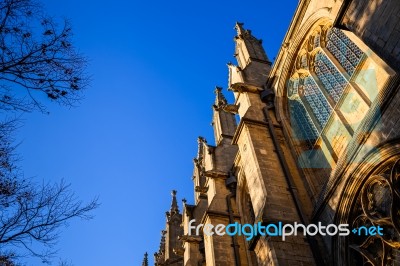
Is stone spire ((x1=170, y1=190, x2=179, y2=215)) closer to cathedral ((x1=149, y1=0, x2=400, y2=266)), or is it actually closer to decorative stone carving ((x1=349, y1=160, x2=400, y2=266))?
cathedral ((x1=149, y1=0, x2=400, y2=266))

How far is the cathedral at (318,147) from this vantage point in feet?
17.9

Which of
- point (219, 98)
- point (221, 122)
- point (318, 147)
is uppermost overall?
point (219, 98)

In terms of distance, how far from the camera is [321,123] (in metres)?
8.75

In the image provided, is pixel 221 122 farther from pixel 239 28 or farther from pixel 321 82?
pixel 321 82

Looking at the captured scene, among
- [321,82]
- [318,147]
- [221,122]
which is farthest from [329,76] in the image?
[221,122]

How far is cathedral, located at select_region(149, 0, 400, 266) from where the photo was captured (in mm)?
5453

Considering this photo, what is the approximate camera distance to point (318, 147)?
855cm

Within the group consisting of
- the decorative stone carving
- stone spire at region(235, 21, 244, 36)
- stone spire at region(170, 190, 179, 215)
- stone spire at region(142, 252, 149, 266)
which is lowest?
the decorative stone carving

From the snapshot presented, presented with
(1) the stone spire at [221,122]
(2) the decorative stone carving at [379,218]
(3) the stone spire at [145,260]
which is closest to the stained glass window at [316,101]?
(2) the decorative stone carving at [379,218]

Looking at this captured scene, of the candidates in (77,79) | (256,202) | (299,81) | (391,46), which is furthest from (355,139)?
(77,79)

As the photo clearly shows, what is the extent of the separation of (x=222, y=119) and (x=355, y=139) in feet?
39.7

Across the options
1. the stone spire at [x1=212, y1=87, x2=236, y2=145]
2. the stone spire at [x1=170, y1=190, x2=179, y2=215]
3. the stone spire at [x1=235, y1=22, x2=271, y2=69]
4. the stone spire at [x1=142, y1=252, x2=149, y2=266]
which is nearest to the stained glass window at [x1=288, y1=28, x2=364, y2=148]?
the stone spire at [x1=235, y1=22, x2=271, y2=69]

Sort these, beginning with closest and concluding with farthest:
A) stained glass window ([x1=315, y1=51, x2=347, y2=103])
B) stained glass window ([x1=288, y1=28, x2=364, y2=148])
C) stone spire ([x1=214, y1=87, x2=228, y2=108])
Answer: stained glass window ([x1=288, y1=28, x2=364, y2=148]) → stained glass window ([x1=315, y1=51, x2=347, y2=103]) → stone spire ([x1=214, y1=87, x2=228, y2=108])

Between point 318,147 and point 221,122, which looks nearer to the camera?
point 318,147
